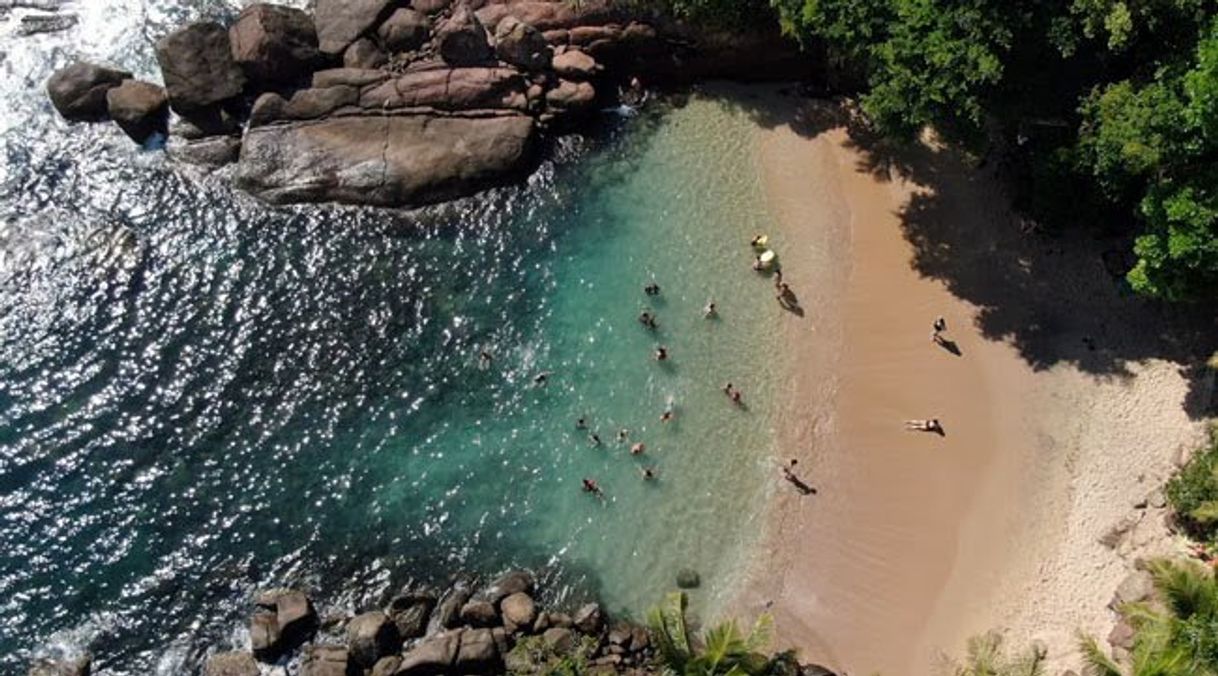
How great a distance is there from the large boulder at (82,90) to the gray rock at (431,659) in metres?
24.8

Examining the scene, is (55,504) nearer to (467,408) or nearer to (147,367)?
(147,367)

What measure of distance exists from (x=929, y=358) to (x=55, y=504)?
97.2ft

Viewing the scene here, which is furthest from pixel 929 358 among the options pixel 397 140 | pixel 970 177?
pixel 397 140

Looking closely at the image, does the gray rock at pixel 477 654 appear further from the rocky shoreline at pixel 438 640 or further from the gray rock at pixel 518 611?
the gray rock at pixel 518 611

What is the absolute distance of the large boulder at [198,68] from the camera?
39.6 m

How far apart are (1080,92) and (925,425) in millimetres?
12491

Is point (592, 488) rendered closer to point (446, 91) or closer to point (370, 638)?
point (370, 638)

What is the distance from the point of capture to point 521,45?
39.9 metres

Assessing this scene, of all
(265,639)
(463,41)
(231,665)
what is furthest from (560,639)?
(463,41)

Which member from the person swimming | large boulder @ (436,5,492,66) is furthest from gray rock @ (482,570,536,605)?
large boulder @ (436,5,492,66)

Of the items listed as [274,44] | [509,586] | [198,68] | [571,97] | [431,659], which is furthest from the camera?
[571,97]

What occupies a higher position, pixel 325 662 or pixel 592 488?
pixel 592 488

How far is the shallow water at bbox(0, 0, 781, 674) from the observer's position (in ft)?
108

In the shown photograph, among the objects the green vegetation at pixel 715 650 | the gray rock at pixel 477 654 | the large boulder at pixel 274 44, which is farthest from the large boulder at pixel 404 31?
the green vegetation at pixel 715 650
